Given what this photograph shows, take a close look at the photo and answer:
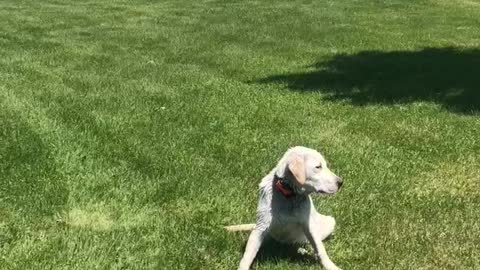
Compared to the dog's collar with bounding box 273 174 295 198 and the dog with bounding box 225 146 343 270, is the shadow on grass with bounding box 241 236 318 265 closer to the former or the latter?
the dog with bounding box 225 146 343 270

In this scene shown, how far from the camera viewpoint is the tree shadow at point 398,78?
13375 mm

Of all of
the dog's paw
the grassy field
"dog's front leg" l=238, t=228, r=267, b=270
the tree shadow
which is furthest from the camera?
the tree shadow

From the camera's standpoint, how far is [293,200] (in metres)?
5.83

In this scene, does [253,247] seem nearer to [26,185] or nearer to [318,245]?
[318,245]

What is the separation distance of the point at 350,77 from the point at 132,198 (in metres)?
8.56

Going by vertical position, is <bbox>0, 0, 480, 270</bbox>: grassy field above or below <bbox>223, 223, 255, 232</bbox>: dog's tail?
below

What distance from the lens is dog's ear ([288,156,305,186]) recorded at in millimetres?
5480

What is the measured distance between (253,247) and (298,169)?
857 mm

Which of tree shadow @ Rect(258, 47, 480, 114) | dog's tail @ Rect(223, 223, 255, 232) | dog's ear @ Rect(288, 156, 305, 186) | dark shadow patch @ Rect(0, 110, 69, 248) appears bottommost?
tree shadow @ Rect(258, 47, 480, 114)

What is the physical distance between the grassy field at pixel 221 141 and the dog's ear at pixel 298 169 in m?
1.05

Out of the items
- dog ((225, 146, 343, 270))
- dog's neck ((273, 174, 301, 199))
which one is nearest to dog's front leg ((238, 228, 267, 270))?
dog ((225, 146, 343, 270))

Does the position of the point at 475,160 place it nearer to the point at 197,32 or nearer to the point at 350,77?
the point at 350,77

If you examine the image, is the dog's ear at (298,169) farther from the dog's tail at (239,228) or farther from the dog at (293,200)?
the dog's tail at (239,228)

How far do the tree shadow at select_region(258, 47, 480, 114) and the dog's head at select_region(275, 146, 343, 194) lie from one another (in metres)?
7.50
